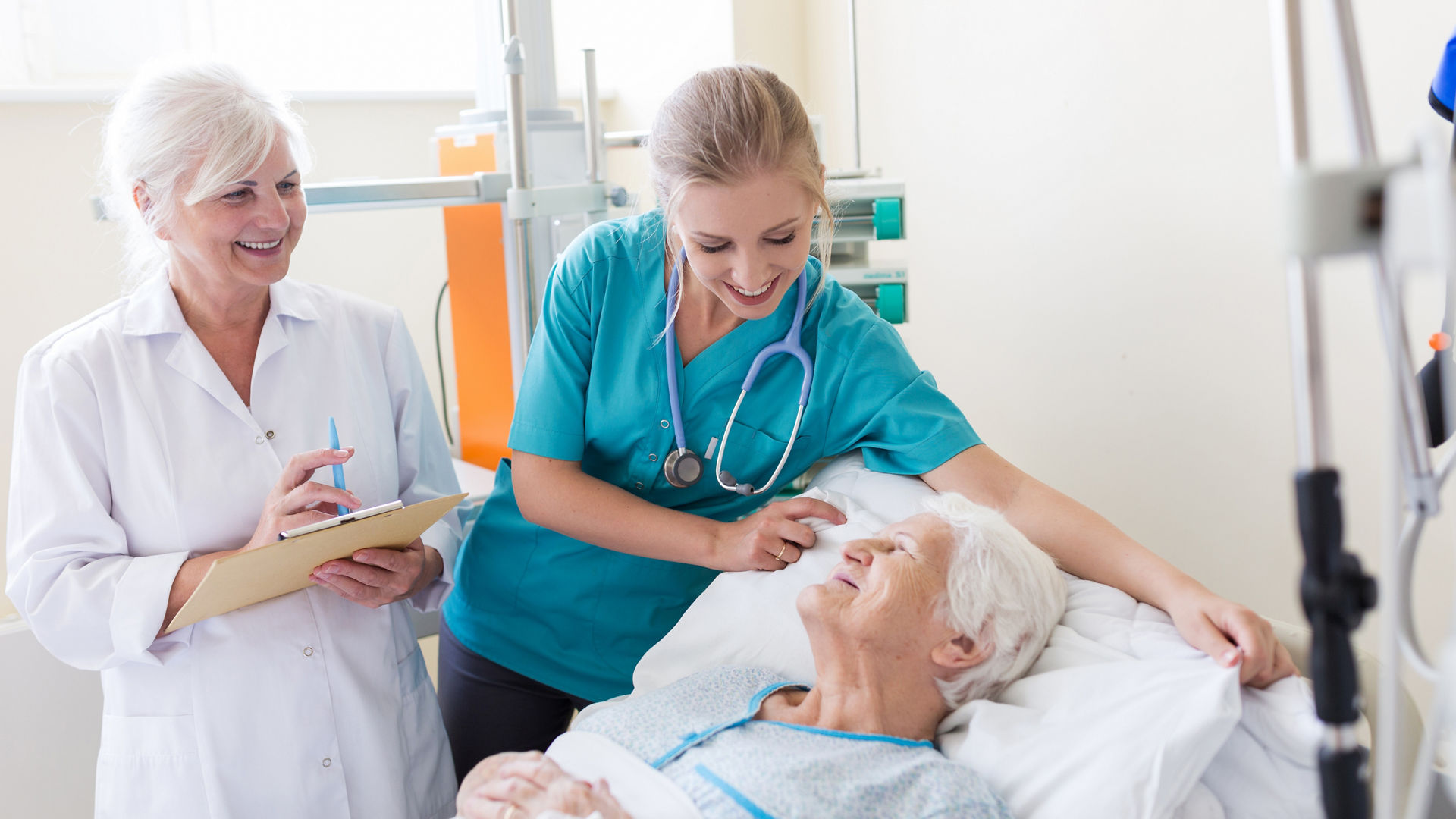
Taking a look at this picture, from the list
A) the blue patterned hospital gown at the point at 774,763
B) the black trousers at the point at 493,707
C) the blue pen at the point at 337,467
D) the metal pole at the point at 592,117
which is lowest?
the black trousers at the point at 493,707

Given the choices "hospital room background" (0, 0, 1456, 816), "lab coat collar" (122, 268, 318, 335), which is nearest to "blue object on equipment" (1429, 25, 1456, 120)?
"hospital room background" (0, 0, 1456, 816)

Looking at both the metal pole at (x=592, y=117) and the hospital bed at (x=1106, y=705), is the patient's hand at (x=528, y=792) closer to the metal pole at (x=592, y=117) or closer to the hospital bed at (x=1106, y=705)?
the hospital bed at (x=1106, y=705)

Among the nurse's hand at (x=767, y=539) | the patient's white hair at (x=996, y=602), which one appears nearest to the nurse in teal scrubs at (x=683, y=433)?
the nurse's hand at (x=767, y=539)

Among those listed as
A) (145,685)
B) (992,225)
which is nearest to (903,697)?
(145,685)

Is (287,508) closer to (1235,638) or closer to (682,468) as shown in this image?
(682,468)

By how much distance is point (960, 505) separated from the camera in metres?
1.36

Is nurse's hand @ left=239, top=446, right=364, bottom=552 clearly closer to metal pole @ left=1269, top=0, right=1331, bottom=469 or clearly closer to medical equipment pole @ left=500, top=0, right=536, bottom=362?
medical equipment pole @ left=500, top=0, right=536, bottom=362

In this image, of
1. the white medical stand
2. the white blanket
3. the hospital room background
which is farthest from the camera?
the hospital room background

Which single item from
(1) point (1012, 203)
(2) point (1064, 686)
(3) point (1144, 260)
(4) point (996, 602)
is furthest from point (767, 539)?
(1) point (1012, 203)

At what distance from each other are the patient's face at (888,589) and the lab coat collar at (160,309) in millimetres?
832

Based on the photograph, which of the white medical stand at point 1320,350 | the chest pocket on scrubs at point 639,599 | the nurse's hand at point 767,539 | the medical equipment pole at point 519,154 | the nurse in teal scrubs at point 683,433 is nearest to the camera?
the white medical stand at point 1320,350

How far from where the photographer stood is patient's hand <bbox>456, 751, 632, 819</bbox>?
1.16 metres

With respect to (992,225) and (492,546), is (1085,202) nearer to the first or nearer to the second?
Answer: (992,225)

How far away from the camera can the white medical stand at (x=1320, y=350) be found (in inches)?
20.3
